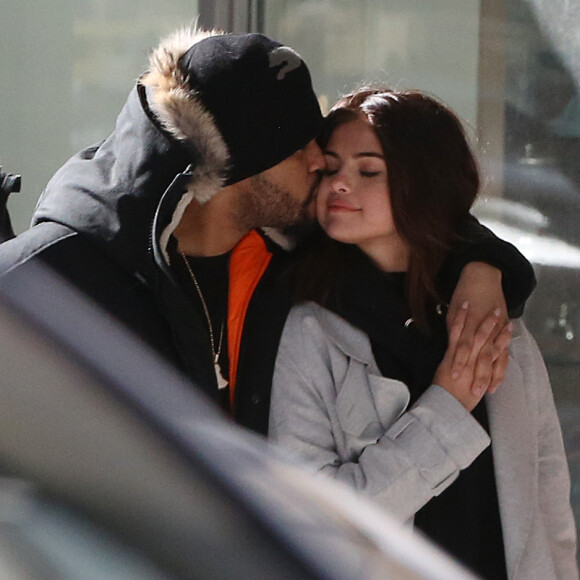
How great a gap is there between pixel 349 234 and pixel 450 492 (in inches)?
23.8

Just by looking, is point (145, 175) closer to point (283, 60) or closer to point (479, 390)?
point (283, 60)

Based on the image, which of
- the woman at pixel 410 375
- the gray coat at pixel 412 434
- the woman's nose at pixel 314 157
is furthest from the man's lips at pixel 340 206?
the gray coat at pixel 412 434

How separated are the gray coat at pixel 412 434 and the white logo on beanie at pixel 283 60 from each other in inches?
21.5

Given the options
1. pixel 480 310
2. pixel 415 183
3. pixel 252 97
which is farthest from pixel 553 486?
pixel 252 97

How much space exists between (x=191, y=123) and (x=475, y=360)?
787mm

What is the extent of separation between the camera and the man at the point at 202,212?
7.73 feet

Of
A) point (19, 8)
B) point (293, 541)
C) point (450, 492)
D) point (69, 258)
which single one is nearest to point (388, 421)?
point (450, 492)

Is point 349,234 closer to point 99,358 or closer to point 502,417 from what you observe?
point 502,417

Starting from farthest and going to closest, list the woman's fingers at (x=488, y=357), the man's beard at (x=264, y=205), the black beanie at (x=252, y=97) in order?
1. the man's beard at (x=264, y=205)
2. the black beanie at (x=252, y=97)
3. the woman's fingers at (x=488, y=357)

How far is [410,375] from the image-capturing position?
259 cm

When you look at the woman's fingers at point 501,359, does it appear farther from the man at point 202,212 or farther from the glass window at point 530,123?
the glass window at point 530,123

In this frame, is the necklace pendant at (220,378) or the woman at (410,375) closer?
the woman at (410,375)

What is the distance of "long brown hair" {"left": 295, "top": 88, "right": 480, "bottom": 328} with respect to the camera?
2604 millimetres

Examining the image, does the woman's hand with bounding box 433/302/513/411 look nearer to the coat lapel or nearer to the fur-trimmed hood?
the coat lapel
